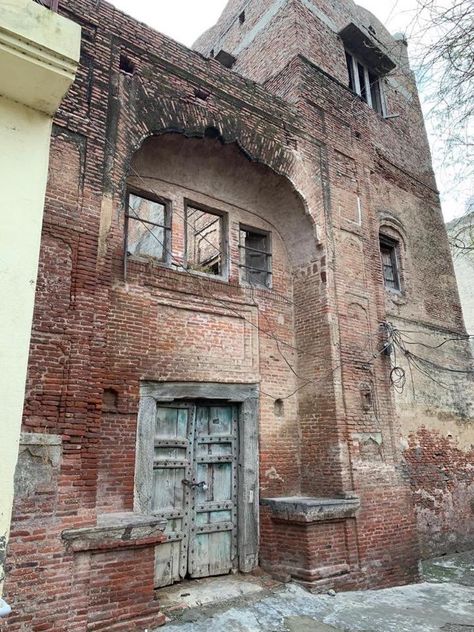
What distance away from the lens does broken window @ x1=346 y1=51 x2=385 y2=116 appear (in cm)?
1163

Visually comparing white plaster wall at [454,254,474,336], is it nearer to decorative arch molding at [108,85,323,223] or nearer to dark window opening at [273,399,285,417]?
decorative arch molding at [108,85,323,223]

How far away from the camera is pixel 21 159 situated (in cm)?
317

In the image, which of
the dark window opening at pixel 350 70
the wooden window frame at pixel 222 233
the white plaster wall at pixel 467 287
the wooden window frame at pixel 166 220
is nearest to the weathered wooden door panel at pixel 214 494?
the wooden window frame at pixel 222 233

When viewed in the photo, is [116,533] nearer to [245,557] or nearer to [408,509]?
[245,557]

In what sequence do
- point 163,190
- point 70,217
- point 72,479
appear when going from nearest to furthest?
1. point 72,479
2. point 70,217
3. point 163,190

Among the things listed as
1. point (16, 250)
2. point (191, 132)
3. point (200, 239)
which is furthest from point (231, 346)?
point (16, 250)

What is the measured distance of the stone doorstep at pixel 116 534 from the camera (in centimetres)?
496

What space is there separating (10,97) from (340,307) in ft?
21.3

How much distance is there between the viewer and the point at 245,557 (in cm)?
724

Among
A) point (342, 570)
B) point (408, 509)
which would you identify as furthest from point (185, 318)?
point (408, 509)

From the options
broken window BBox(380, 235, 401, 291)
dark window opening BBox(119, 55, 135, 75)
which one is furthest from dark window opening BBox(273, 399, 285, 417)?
dark window opening BBox(119, 55, 135, 75)

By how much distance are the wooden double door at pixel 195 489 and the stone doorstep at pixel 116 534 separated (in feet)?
3.64

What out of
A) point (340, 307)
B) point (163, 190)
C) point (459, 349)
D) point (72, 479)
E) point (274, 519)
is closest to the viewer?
point (72, 479)

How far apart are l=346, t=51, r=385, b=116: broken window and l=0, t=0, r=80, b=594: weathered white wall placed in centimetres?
976
